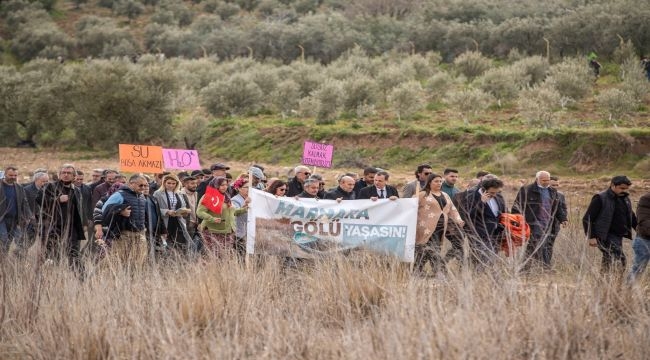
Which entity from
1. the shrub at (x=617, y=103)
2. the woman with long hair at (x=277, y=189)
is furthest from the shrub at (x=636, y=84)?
the woman with long hair at (x=277, y=189)

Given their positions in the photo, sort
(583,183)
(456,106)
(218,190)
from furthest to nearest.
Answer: (456,106), (583,183), (218,190)

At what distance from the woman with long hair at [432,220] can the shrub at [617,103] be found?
20401 millimetres

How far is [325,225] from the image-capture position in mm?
11312

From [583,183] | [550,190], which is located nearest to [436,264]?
[550,190]

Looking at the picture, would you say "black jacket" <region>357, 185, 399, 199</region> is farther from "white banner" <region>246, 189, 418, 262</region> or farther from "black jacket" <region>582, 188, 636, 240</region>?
"black jacket" <region>582, 188, 636, 240</region>

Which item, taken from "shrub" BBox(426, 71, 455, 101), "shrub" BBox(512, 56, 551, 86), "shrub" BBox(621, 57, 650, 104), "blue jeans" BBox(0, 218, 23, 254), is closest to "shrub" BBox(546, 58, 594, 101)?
"shrub" BBox(621, 57, 650, 104)

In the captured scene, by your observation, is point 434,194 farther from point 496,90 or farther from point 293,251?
point 496,90

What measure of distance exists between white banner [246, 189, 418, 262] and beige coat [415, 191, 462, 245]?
0.95ft

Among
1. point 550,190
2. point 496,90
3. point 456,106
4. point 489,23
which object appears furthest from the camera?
point 489,23

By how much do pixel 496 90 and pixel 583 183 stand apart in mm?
13782

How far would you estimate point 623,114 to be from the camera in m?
30.7

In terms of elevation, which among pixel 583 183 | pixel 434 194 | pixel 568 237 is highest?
pixel 434 194

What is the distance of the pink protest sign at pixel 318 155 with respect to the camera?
16.4 metres

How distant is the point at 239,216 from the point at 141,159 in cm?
439
